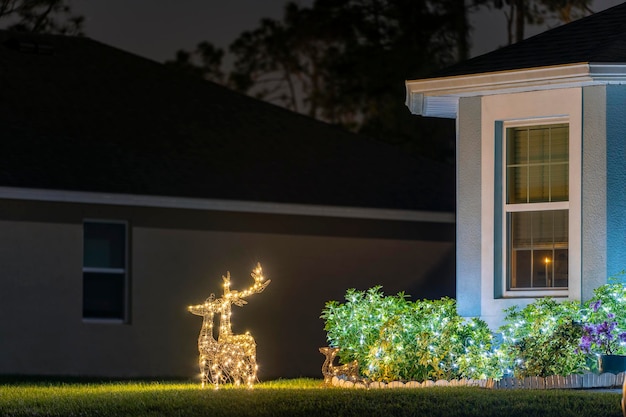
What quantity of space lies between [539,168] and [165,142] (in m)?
9.66

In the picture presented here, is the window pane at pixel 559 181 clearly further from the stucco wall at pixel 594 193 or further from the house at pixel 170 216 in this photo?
the house at pixel 170 216

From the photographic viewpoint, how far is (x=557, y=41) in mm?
15922

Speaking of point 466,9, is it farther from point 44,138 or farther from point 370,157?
point 44,138

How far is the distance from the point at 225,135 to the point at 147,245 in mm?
3452

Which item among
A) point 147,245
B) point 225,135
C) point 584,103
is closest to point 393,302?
point 584,103

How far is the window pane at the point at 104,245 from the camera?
71.0 feet

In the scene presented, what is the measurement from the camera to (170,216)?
22.2m

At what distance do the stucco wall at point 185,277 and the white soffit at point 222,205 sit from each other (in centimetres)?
25

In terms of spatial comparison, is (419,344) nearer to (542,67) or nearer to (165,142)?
(542,67)

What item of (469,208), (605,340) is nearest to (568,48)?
(469,208)

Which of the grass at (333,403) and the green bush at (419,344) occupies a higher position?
the green bush at (419,344)

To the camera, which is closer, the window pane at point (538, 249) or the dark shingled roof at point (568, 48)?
the dark shingled roof at point (568, 48)

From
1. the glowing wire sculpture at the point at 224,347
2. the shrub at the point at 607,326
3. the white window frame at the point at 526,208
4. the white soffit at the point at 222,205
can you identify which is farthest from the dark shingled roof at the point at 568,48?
the white soffit at the point at 222,205

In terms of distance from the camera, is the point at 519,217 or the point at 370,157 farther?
the point at 370,157
